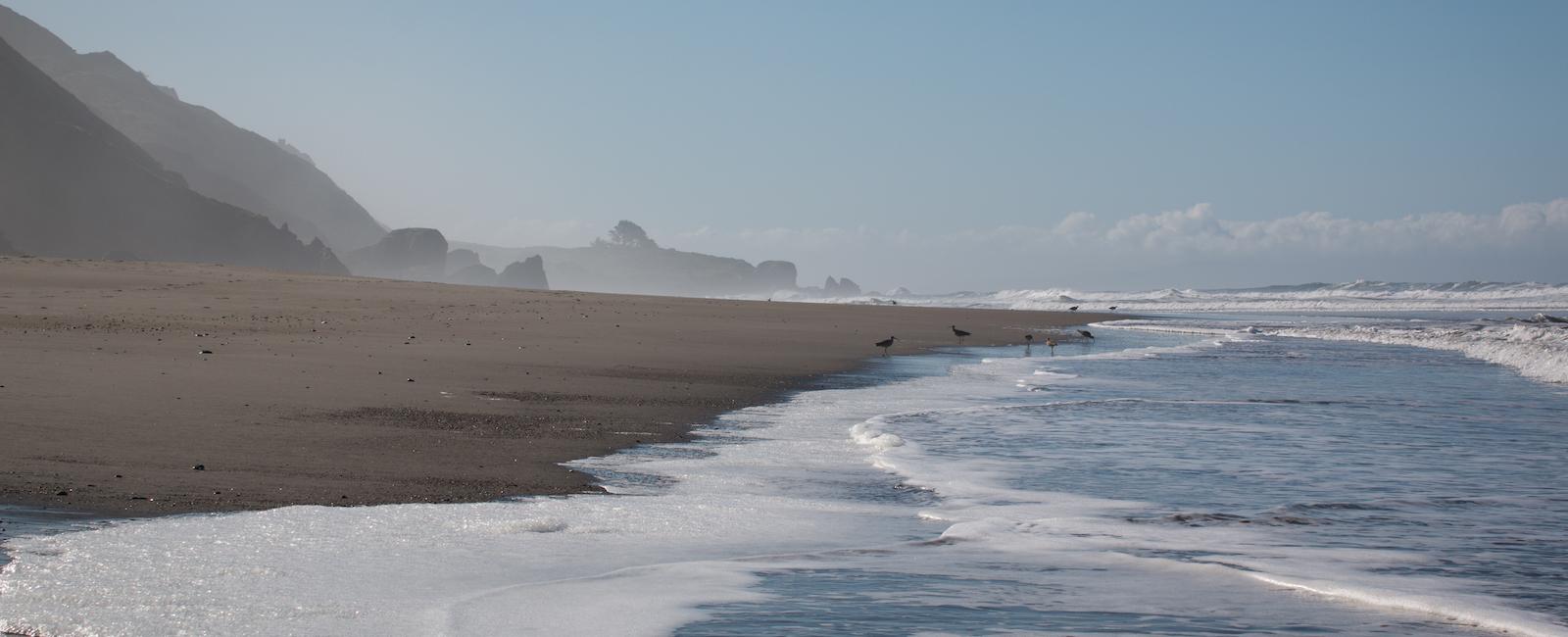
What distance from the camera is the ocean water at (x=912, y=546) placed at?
15.4ft

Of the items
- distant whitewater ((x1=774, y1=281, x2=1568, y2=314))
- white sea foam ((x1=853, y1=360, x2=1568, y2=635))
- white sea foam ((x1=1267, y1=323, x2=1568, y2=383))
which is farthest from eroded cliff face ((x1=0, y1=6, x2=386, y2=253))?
white sea foam ((x1=853, y1=360, x2=1568, y2=635))

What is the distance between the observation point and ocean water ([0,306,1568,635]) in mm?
4684

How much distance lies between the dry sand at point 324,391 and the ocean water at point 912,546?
789 mm

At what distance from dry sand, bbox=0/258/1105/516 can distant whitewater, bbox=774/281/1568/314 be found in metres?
49.9

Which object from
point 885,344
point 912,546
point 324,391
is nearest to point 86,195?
point 885,344

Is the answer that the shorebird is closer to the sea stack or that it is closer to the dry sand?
the dry sand

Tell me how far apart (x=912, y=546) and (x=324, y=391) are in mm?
7240

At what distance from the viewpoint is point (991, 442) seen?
10.5 metres

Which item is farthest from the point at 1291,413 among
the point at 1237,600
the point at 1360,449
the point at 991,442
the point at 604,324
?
the point at 604,324

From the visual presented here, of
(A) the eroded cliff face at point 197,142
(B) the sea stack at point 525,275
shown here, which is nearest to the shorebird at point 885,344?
(A) the eroded cliff face at point 197,142

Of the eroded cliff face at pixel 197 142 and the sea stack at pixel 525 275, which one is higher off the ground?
the eroded cliff face at pixel 197 142

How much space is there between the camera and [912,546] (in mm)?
6301

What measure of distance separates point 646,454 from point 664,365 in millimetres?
7887

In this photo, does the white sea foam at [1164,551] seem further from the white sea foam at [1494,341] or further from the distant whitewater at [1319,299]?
the distant whitewater at [1319,299]
